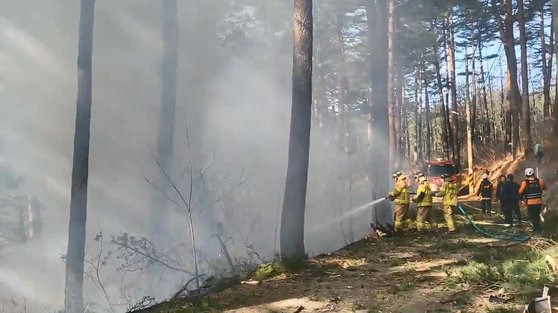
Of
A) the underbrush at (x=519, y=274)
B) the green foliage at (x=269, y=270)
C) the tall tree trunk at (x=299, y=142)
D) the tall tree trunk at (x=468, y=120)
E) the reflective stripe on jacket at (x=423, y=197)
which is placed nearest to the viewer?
the underbrush at (x=519, y=274)

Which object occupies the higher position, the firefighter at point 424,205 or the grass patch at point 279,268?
the firefighter at point 424,205

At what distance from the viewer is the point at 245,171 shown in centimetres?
1948

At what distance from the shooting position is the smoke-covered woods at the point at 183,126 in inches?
610

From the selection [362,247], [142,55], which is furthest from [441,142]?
[362,247]

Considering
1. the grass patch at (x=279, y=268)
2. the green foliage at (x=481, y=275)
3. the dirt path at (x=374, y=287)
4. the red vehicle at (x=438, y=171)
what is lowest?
the dirt path at (x=374, y=287)

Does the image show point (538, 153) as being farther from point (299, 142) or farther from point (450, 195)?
point (299, 142)

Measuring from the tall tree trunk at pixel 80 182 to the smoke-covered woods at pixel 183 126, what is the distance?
4.16m

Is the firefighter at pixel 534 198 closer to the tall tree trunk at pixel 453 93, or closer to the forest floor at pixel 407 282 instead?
the forest floor at pixel 407 282

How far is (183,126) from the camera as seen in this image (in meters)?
20.0

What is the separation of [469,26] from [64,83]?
20.2 meters

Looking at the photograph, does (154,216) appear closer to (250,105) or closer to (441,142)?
(250,105)

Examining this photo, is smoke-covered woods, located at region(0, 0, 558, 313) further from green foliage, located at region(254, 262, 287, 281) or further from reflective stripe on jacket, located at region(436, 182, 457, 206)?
green foliage, located at region(254, 262, 287, 281)

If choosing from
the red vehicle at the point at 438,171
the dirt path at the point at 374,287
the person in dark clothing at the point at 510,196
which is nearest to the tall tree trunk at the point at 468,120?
the red vehicle at the point at 438,171

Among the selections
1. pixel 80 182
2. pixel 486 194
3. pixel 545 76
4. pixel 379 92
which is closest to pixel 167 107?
pixel 80 182
